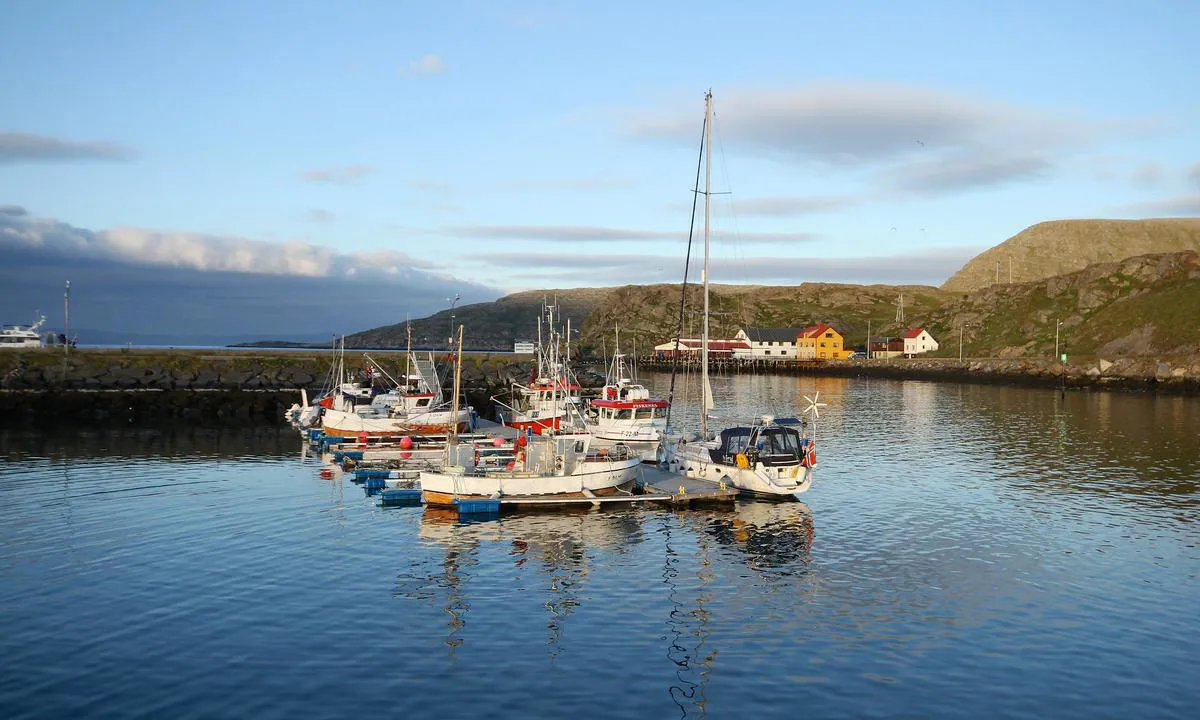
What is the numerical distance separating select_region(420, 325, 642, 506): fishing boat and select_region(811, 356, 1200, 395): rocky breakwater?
9996cm

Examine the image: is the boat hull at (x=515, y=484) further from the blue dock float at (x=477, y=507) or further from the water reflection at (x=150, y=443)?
the water reflection at (x=150, y=443)

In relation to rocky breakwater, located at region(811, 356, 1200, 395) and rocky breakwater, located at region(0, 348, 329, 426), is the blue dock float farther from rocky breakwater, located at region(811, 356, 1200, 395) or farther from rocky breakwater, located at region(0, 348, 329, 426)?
rocky breakwater, located at region(811, 356, 1200, 395)

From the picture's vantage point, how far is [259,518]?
36750 mm

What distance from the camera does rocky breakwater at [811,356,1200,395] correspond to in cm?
11494

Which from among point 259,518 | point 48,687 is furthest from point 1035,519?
point 48,687

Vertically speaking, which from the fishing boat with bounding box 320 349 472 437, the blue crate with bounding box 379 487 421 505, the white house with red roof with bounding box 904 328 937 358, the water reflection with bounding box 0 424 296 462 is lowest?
the blue crate with bounding box 379 487 421 505

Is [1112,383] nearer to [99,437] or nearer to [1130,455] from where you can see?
[1130,455]

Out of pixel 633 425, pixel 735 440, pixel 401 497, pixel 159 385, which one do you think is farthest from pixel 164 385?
pixel 735 440

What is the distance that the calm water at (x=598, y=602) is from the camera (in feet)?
63.1

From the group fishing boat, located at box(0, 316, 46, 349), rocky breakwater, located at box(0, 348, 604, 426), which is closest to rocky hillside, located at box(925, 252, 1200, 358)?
rocky breakwater, located at box(0, 348, 604, 426)

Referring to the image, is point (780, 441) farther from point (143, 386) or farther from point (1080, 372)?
point (1080, 372)

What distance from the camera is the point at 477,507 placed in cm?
3788

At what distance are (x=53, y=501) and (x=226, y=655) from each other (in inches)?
959

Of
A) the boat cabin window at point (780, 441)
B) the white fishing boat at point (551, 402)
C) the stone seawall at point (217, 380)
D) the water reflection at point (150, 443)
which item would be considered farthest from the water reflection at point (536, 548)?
the stone seawall at point (217, 380)
